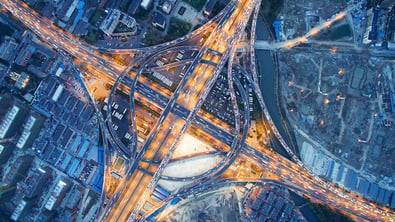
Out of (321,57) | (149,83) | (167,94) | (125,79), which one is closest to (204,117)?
(167,94)

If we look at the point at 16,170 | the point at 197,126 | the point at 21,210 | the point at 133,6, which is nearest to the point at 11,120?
the point at 16,170

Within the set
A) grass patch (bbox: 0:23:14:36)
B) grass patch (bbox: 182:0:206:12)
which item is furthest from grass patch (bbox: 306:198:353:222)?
grass patch (bbox: 0:23:14:36)

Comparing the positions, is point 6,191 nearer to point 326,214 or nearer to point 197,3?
point 197,3

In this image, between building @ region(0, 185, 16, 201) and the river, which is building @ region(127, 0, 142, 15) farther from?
building @ region(0, 185, 16, 201)

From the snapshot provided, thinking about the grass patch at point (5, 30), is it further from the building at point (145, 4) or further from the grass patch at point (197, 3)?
the grass patch at point (197, 3)

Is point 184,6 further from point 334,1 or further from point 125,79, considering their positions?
point 334,1
